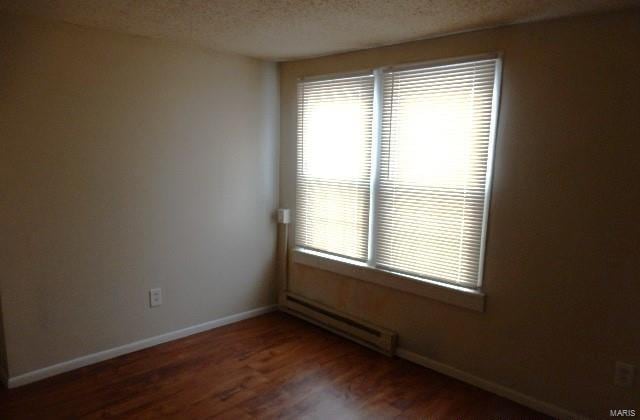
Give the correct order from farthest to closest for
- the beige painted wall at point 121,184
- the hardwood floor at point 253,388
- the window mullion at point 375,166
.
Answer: the window mullion at point 375,166, the beige painted wall at point 121,184, the hardwood floor at point 253,388

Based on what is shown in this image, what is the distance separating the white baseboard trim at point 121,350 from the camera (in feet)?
8.57

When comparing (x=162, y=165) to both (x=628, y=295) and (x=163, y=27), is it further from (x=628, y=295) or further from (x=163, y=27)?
(x=628, y=295)

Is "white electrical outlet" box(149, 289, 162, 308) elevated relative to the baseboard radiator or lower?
elevated

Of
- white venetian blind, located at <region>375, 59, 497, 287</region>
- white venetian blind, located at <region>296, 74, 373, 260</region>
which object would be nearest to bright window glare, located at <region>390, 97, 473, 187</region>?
white venetian blind, located at <region>375, 59, 497, 287</region>

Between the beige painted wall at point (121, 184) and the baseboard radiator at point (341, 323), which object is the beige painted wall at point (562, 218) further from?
the beige painted wall at point (121, 184)

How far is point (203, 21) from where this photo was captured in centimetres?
246

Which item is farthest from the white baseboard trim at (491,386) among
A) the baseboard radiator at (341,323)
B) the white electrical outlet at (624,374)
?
the white electrical outlet at (624,374)

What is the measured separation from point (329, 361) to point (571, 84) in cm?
Answer: 230

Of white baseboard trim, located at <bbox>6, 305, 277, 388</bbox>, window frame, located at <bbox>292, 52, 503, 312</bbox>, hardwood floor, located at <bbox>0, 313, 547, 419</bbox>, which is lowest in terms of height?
hardwood floor, located at <bbox>0, 313, 547, 419</bbox>

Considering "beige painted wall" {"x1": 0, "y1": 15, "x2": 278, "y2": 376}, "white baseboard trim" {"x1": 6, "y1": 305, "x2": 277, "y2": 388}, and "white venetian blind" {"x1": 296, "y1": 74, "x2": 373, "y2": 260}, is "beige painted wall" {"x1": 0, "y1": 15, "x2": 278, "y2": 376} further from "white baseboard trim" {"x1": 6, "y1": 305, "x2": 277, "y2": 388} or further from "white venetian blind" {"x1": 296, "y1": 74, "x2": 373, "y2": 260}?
"white venetian blind" {"x1": 296, "y1": 74, "x2": 373, "y2": 260}

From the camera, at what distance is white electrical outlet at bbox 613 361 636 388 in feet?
6.97

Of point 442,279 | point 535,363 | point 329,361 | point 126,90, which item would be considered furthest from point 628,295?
point 126,90

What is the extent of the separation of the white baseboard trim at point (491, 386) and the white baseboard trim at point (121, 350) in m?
1.44

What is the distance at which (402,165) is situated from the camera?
2920 mm
